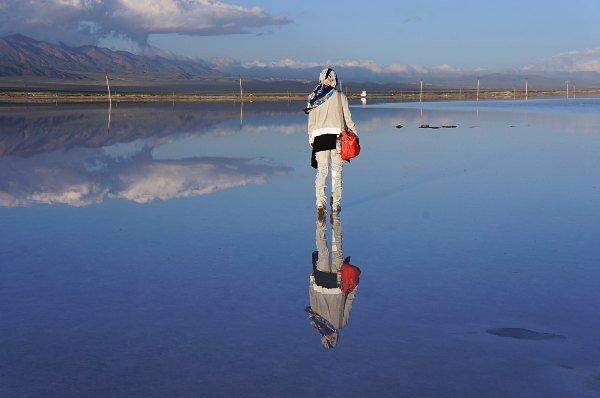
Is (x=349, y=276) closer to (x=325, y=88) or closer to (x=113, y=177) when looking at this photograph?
(x=325, y=88)

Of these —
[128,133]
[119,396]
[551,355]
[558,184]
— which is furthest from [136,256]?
[128,133]

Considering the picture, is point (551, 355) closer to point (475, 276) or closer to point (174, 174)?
point (475, 276)

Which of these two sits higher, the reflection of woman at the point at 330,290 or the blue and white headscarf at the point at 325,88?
the blue and white headscarf at the point at 325,88

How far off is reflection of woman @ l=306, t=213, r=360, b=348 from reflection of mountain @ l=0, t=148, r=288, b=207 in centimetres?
518

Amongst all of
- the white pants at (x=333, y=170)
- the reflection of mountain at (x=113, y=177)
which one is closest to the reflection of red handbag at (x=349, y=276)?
the white pants at (x=333, y=170)

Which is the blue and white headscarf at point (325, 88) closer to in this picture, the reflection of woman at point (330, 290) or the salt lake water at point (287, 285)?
the salt lake water at point (287, 285)

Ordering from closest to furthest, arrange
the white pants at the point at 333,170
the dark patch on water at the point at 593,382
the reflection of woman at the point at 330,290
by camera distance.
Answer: the dark patch on water at the point at 593,382 → the reflection of woman at the point at 330,290 → the white pants at the point at 333,170

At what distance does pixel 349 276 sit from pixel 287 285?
2.34 ft

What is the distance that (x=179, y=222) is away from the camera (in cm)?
1080

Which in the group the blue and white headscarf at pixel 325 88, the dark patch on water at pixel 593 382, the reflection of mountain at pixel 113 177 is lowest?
the dark patch on water at pixel 593 382

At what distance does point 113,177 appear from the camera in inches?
637

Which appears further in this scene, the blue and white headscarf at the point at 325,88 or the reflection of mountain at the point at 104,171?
the reflection of mountain at the point at 104,171

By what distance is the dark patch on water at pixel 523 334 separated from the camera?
5758mm

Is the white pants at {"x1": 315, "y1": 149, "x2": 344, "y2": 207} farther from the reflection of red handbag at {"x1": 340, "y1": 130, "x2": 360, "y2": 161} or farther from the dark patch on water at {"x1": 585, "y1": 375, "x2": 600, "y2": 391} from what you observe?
the dark patch on water at {"x1": 585, "y1": 375, "x2": 600, "y2": 391}
